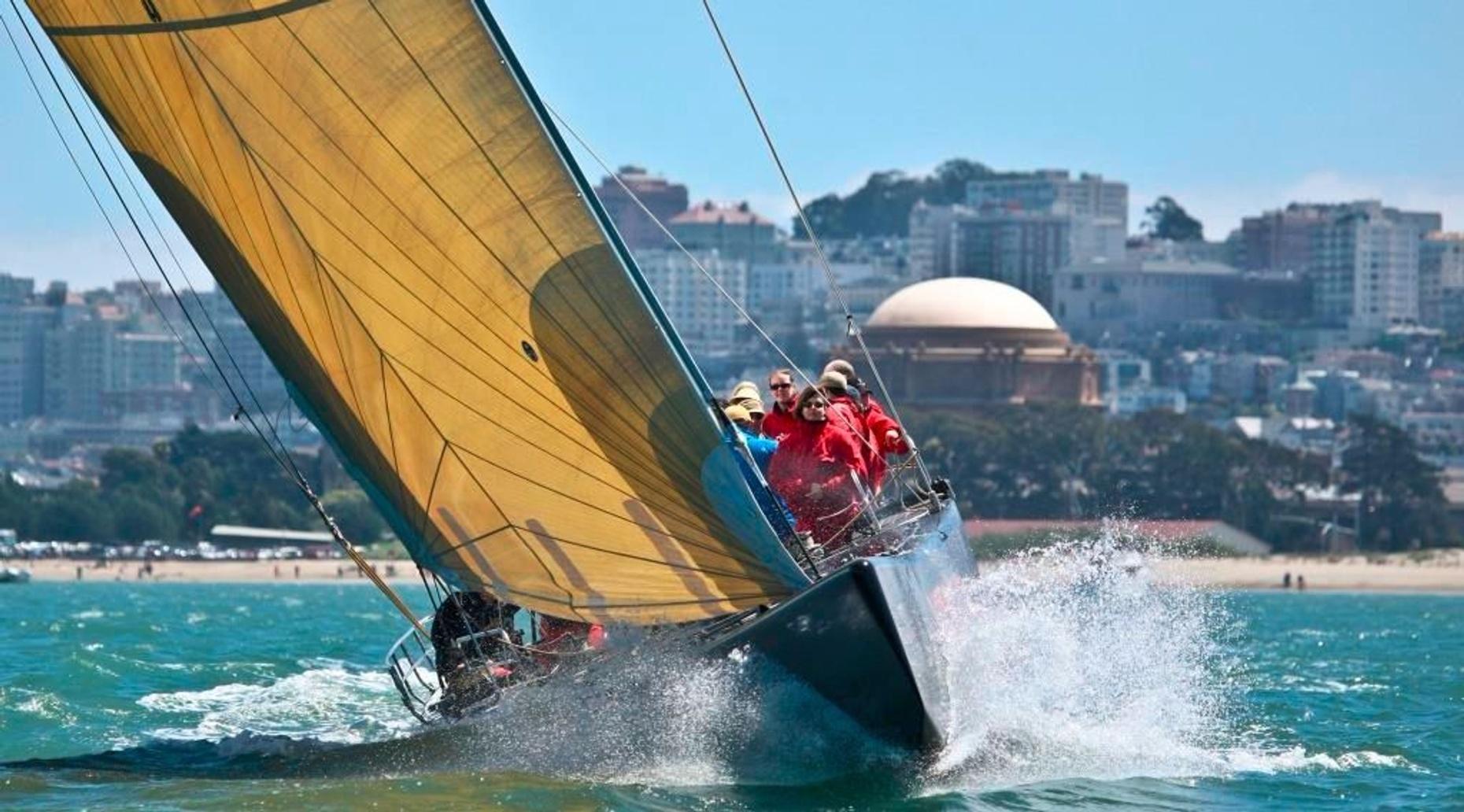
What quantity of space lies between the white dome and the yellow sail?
9040 cm

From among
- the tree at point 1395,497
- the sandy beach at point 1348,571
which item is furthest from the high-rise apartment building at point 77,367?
the sandy beach at point 1348,571

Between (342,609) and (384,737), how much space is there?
2878 centimetres

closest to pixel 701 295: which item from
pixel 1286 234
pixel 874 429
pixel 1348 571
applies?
pixel 1286 234

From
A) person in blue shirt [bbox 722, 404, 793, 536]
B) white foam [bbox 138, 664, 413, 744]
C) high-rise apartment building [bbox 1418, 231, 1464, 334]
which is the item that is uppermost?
high-rise apartment building [bbox 1418, 231, 1464, 334]

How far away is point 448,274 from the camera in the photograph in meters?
12.5

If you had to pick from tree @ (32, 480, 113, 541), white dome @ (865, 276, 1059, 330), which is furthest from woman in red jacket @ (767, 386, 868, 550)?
white dome @ (865, 276, 1059, 330)

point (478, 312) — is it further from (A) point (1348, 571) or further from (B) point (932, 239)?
(B) point (932, 239)

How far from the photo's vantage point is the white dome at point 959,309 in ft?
339

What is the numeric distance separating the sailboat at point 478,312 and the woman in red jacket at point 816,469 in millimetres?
669

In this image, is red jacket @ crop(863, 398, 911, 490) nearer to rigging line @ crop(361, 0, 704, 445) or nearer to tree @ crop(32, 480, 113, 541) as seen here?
rigging line @ crop(361, 0, 704, 445)

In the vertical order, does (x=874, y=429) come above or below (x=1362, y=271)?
below

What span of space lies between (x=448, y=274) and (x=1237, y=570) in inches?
2427

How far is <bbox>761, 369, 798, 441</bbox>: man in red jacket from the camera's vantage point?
13906 mm

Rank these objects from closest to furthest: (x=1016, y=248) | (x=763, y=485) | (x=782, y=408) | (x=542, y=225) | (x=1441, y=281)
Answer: (x=542, y=225), (x=763, y=485), (x=782, y=408), (x=1016, y=248), (x=1441, y=281)
